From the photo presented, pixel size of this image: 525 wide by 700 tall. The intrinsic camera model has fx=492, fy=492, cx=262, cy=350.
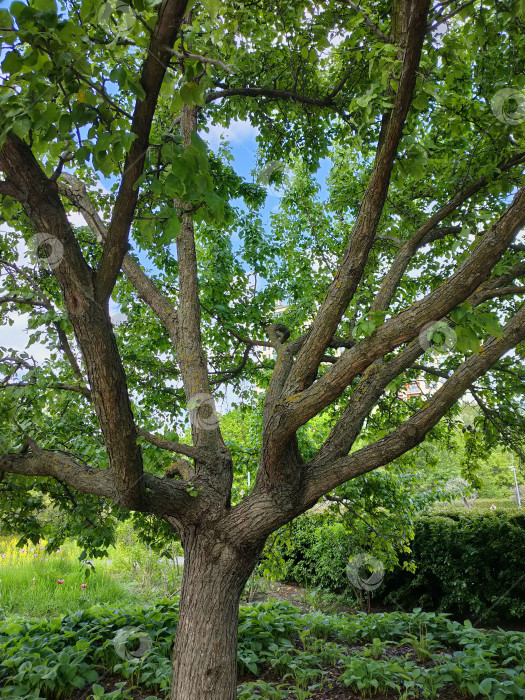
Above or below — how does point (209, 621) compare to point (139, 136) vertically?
below

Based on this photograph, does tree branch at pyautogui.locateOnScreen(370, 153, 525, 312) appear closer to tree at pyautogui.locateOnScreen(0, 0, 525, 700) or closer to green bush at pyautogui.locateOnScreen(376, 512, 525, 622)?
tree at pyautogui.locateOnScreen(0, 0, 525, 700)

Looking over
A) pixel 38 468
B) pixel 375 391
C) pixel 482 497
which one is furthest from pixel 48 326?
pixel 482 497

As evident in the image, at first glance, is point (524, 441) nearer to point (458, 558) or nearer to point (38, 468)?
point (458, 558)

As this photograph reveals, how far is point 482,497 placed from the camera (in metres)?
25.4

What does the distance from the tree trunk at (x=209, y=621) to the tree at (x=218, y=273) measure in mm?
11

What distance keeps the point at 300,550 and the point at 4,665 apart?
24.6 feet

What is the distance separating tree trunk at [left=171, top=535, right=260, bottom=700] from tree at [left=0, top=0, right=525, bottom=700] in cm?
1

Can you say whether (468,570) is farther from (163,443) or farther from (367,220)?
(367,220)

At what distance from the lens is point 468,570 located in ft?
23.5

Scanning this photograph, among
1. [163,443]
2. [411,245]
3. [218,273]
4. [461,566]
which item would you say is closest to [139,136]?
[163,443]

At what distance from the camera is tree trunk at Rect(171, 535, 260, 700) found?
9.18 feet

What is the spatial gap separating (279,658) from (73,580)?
545 centimetres

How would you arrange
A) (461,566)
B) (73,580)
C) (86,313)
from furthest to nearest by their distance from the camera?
(73,580) < (461,566) < (86,313)

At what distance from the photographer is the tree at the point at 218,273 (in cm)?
161
